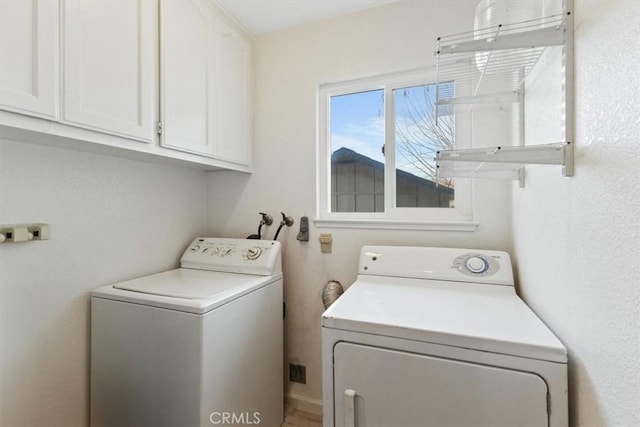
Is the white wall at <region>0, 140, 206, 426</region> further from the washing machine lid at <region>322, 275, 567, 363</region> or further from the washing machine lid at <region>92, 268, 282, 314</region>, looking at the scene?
the washing machine lid at <region>322, 275, 567, 363</region>

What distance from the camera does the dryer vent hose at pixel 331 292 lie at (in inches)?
69.5

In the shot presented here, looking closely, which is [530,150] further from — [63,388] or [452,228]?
[63,388]

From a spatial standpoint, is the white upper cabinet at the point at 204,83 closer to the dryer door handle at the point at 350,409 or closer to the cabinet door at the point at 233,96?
the cabinet door at the point at 233,96

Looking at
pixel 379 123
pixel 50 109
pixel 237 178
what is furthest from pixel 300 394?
pixel 50 109

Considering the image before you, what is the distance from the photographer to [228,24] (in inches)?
73.2

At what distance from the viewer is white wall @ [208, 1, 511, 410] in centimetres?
170

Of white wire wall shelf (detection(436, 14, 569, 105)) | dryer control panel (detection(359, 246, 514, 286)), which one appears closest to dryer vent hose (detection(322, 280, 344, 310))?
dryer control panel (detection(359, 246, 514, 286))

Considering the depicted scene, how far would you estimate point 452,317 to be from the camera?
41.3 inches

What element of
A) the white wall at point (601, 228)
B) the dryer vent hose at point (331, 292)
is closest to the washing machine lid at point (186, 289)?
the dryer vent hose at point (331, 292)

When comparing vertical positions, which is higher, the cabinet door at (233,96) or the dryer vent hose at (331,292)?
the cabinet door at (233,96)

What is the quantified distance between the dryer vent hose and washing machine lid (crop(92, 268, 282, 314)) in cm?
32

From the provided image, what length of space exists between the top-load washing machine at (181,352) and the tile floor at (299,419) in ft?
0.87

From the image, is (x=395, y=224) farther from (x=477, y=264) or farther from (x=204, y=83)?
(x=204, y=83)

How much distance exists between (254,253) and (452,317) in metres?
1.16
